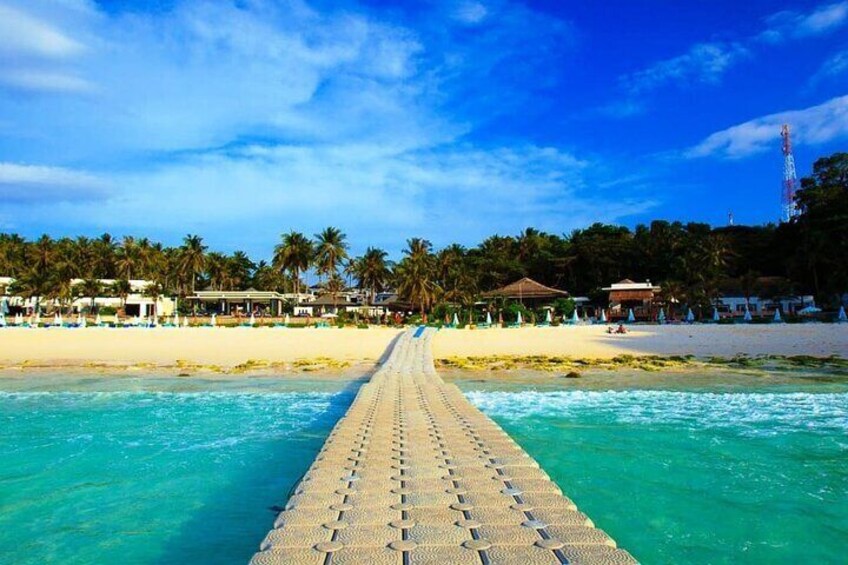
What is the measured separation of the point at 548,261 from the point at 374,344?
155 ft

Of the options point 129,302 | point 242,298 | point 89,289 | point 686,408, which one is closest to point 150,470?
point 686,408

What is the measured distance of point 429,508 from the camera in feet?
15.0

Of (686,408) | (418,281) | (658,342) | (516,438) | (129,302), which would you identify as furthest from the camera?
(129,302)

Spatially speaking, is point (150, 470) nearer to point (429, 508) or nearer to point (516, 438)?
point (516, 438)

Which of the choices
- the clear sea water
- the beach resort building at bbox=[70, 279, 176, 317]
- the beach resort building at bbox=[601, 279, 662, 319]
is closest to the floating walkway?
the clear sea water

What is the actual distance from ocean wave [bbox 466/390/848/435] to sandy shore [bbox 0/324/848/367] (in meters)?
9.93

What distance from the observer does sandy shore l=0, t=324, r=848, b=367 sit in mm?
25984

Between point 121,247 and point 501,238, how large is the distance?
5159 centimetres

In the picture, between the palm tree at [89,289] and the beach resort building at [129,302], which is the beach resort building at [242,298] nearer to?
the beach resort building at [129,302]

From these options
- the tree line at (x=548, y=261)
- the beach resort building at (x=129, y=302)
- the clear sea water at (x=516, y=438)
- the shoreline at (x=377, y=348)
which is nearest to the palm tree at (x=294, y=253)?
the tree line at (x=548, y=261)

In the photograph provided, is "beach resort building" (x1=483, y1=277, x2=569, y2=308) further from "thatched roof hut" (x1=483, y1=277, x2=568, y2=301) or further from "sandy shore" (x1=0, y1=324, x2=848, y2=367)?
"sandy shore" (x1=0, y1=324, x2=848, y2=367)

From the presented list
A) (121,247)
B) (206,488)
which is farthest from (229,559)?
(121,247)

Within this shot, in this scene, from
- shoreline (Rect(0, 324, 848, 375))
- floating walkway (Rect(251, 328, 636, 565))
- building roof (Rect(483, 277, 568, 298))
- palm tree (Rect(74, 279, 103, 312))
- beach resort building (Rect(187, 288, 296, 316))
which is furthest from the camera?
palm tree (Rect(74, 279, 103, 312))

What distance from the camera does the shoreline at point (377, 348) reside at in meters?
23.4
